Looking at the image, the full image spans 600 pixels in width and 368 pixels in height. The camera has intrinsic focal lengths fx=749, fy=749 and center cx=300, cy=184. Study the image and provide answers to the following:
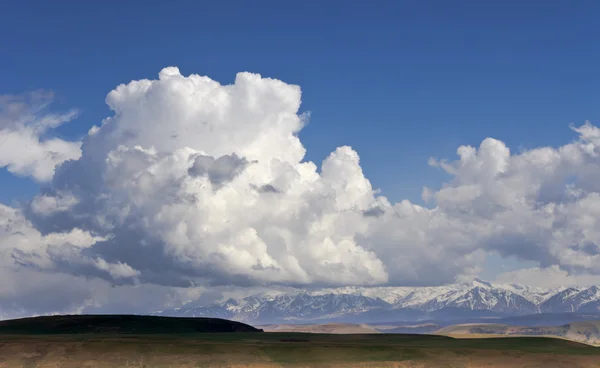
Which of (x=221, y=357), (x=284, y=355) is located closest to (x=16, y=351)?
(x=221, y=357)

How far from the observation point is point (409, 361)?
188125 mm

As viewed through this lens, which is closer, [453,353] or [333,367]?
[333,367]

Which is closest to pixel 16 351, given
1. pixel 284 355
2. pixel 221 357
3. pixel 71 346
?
pixel 71 346

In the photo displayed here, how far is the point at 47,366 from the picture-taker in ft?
584

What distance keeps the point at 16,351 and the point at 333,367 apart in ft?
263

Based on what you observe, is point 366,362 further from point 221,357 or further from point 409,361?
point 221,357

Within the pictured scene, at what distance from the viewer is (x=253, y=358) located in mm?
186125

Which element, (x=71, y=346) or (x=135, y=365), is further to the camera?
(x=71, y=346)

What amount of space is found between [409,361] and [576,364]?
4219cm

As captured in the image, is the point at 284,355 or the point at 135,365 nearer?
the point at 135,365

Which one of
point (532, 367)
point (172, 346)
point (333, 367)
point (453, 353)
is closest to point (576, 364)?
point (532, 367)

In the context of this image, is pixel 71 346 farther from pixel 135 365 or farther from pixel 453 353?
pixel 453 353

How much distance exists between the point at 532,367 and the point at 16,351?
423ft

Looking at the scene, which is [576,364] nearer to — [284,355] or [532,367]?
[532,367]
